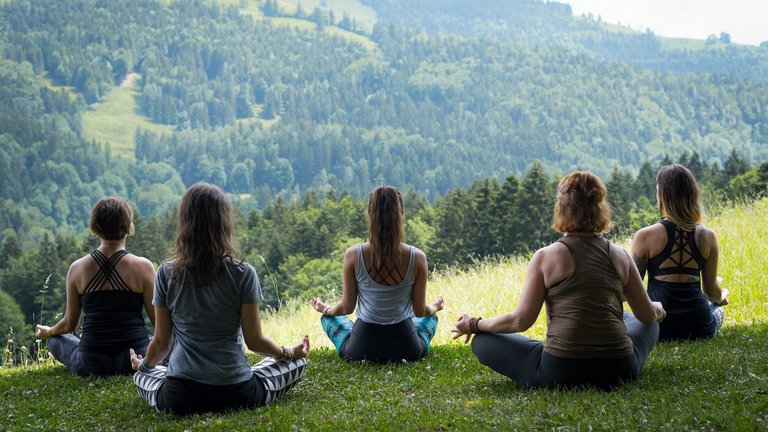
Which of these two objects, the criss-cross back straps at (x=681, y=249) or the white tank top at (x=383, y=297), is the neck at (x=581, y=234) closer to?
the criss-cross back straps at (x=681, y=249)

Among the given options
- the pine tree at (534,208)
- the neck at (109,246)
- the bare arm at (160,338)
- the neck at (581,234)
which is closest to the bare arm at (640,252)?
the neck at (581,234)

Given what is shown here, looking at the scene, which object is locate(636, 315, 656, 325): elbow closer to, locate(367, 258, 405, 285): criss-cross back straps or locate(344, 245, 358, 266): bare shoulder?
locate(367, 258, 405, 285): criss-cross back straps

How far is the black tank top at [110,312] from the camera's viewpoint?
6.70 meters

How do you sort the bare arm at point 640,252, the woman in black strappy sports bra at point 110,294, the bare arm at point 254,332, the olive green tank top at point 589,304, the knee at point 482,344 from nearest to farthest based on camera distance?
the olive green tank top at point 589,304 < the bare arm at point 254,332 < the knee at point 482,344 < the bare arm at point 640,252 < the woman in black strappy sports bra at point 110,294

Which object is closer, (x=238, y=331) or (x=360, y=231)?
(x=238, y=331)

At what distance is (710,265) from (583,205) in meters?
2.23

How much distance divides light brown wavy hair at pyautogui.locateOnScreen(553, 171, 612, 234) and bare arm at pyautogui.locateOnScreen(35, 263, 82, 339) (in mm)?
4148

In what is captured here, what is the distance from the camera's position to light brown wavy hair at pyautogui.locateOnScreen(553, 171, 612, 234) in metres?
4.94

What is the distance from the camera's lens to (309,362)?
23.6 ft

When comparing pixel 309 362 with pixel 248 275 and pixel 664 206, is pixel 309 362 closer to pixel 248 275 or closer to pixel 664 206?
pixel 248 275

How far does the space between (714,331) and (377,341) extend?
9.63 feet

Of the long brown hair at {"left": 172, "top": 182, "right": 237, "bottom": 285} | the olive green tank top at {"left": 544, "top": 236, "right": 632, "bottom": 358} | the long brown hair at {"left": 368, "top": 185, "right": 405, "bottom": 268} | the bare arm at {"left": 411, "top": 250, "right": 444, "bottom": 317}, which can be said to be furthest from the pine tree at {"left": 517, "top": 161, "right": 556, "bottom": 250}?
the long brown hair at {"left": 172, "top": 182, "right": 237, "bottom": 285}

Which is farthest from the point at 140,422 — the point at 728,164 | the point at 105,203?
the point at 728,164

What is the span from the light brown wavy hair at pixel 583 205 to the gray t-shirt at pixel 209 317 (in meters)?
2.04
